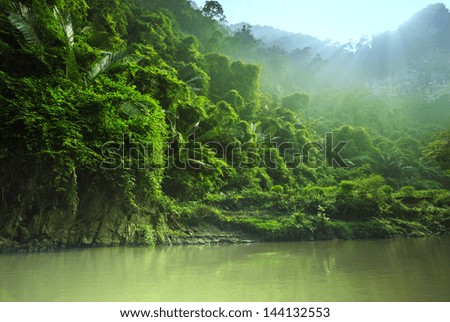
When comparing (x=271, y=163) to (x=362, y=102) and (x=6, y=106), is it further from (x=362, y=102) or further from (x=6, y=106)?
(x=362, y=102)

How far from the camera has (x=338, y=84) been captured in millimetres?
69812

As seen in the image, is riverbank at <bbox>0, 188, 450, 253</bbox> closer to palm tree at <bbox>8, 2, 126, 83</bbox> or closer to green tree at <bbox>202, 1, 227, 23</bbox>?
palm tree at <bbox>8, 2, 126, 83</bbox>

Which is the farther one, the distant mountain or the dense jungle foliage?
the distant mountain

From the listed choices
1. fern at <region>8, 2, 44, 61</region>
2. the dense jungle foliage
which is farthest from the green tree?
fern at <region>8, 2, 44, 61</region>

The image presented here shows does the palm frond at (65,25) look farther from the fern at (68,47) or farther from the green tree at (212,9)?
the green tree at (212,9)

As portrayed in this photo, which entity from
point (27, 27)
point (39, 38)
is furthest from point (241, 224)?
point (27, 27)

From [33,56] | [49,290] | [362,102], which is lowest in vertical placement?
[49,290]

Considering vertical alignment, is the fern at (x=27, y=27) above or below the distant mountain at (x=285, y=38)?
below

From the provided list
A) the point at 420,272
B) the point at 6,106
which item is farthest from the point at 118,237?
the point at 420,272

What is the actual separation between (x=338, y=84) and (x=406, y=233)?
5937 centimetres

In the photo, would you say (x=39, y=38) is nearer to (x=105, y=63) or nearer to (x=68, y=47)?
(x=68, y=47)

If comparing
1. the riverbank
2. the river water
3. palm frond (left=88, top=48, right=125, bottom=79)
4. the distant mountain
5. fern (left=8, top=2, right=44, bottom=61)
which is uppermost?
the distant mountain

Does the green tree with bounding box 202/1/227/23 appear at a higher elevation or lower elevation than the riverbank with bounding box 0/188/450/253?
higher

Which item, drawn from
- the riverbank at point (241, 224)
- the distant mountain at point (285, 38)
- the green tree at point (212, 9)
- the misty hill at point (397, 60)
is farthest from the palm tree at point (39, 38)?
the distant mountain at point (285, 38)
